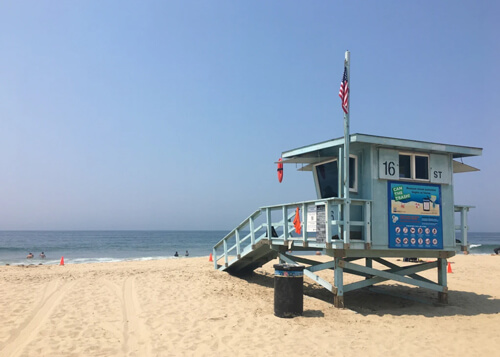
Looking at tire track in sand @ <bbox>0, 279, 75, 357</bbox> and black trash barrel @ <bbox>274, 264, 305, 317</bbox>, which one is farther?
black trash barrel @ <bbox>274, 264, 305, 317</bbox>

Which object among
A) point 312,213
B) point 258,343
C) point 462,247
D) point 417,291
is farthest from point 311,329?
point 417,291

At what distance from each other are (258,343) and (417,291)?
7.88 metres

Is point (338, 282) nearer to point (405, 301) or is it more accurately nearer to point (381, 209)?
point (381, 209)

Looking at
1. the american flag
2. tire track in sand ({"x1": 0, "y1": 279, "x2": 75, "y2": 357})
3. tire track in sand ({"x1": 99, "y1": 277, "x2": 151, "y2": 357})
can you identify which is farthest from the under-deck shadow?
tire track in sand ({"x1": 0, "y1": 279, "x2": 75, "y2": 357})

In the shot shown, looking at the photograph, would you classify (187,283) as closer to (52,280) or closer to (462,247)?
(52,280)

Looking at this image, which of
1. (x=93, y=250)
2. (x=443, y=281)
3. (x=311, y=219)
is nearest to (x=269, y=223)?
(x=311, y=219)

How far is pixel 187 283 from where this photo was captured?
12.6 m

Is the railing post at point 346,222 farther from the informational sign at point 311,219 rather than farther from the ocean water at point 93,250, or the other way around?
the ocean water at point 93,250

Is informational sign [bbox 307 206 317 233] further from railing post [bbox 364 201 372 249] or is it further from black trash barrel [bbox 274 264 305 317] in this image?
black trash barrel [bbox 274 264 305 317]

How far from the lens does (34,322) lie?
843 centimetres

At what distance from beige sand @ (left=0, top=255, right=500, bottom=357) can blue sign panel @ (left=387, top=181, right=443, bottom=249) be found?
170 centimetres

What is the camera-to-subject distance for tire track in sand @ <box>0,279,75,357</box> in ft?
22.9

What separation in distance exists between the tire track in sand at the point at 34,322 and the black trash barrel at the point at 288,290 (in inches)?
190

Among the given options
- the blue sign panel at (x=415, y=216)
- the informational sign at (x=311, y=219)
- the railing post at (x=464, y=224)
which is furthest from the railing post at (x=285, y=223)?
the railing post at (x=464, y=224)
